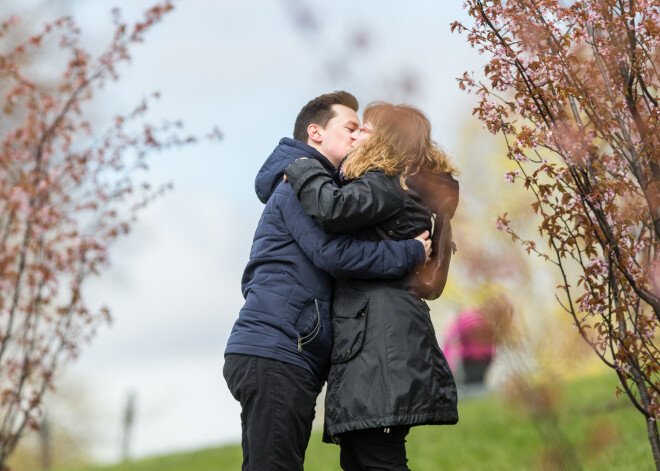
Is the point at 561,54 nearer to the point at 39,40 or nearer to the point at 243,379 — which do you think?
the point at 243,379

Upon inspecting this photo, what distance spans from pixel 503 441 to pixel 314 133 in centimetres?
592

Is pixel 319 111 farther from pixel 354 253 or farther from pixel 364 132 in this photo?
pixel 354 253

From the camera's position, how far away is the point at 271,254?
10.4 ft

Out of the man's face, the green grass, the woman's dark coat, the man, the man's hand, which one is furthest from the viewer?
the green grass

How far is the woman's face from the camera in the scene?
131 inches

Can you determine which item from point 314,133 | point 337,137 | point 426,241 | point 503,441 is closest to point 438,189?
point 426,241

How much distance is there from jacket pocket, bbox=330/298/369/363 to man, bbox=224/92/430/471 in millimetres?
46

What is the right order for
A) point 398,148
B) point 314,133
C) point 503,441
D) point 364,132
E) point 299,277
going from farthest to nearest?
point 503,441 < point 314,133 < point 364,132 < point 398,148 < point 299,277

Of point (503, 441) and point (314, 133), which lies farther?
point (503, 441)

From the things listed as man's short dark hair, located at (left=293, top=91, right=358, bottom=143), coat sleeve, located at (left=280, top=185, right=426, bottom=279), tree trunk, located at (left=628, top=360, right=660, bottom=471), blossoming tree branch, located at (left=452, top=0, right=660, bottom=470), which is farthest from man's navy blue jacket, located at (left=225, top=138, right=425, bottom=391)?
tree trunk, located at (left=628, top=360, right=660, bottom=471)

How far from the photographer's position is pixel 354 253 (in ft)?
9.86

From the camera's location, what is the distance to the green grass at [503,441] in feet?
21.6

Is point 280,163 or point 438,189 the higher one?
point 280,163

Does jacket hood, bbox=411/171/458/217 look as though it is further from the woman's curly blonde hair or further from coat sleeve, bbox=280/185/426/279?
coat sleeve, bbox=280/185/426/279
